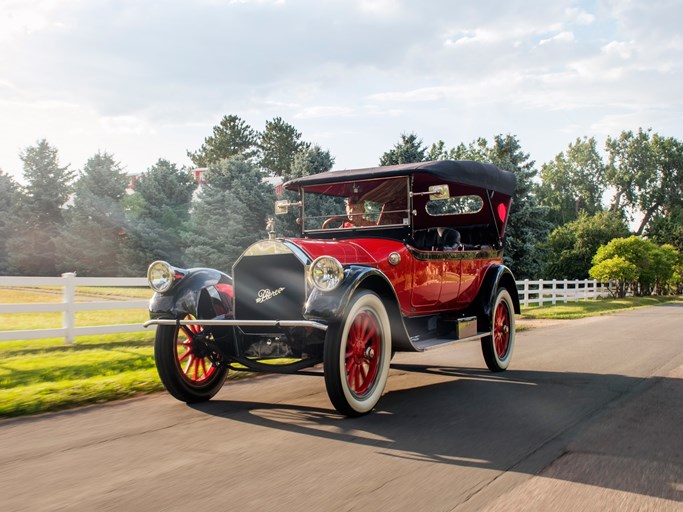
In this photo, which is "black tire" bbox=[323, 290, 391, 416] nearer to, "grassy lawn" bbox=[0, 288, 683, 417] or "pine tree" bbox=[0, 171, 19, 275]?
"grassy lawn" bbox=[0, 288, 683, 417]

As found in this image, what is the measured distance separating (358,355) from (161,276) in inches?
75.6

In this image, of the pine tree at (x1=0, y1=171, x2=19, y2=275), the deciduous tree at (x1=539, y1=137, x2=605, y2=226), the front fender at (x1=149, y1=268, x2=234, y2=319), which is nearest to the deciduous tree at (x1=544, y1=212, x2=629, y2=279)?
the deciduous tree at (x1=539, y1=137, x2=605, y2=226)

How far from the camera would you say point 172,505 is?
10.1ft

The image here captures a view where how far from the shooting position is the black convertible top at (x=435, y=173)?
6730 millimetres

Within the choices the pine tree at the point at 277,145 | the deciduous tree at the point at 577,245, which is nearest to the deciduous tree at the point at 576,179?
the deciduous tree at the point at 577,245

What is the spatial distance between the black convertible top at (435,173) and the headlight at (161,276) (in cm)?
205

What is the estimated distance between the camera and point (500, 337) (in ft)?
26.3

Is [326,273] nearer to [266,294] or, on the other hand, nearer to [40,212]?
[266,294]

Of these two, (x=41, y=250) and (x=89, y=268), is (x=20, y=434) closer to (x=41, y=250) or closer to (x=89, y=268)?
(x=89, y=268)

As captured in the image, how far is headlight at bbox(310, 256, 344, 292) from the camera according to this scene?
16.3ft

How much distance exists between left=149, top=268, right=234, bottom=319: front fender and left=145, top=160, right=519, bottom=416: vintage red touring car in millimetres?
10

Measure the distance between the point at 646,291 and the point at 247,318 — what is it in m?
42.8

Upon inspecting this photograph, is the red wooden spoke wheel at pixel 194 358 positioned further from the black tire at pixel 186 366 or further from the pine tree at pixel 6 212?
the pine tree at pixel 6 212

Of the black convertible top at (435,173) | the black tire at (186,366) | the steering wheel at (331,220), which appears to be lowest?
the black tire at (186,366)
